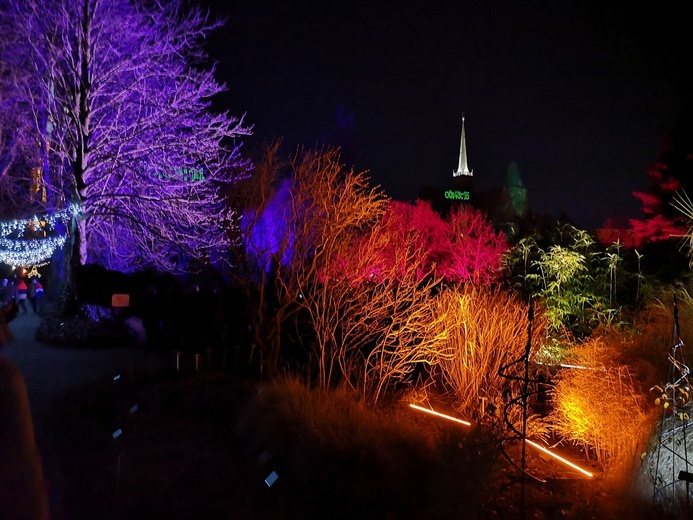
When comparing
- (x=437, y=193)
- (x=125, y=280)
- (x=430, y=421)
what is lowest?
(x=430, y=421)

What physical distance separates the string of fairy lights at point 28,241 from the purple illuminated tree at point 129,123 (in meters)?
1.13

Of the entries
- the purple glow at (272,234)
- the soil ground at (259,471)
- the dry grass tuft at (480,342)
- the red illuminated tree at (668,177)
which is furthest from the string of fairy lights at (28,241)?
the red illuminated tree at (668,177)

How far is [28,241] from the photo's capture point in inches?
738

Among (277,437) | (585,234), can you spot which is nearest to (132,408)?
(277,437)

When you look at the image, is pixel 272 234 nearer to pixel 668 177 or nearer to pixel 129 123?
pixel 129 123

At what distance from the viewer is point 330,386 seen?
888cm

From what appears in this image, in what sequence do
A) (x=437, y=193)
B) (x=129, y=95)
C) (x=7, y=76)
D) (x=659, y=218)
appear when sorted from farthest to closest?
(x=437, y=193), (x=659, y=218), (x=129, y=95), (x=7, y=76)

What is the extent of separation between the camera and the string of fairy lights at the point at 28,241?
1720cm

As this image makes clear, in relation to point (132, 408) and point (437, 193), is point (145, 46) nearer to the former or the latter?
point (132, 408)

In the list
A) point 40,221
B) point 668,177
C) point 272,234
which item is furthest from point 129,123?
point 668,177

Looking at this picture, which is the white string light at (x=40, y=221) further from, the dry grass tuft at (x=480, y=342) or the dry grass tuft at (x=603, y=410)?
the dry grass tuft at (x=603, y=410)

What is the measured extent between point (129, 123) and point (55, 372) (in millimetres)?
8313

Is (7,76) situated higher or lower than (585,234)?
higher

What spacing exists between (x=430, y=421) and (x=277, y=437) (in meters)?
2.54
